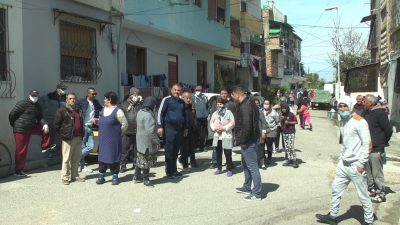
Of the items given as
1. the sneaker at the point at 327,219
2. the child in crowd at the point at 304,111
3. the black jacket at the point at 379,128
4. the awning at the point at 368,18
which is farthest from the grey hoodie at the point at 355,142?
the awning at the point at 368,18

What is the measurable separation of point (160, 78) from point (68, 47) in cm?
526

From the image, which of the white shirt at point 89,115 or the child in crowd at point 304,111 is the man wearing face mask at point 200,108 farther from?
the child in crowd at point 304,111

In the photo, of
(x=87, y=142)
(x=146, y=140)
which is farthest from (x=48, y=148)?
(x=146, y=140)

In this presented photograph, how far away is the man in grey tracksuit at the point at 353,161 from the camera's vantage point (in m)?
5.30

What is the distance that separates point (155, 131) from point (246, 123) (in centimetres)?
186

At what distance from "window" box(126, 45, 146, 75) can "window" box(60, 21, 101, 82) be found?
2972 mm

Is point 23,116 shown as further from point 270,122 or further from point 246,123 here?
point 270,122

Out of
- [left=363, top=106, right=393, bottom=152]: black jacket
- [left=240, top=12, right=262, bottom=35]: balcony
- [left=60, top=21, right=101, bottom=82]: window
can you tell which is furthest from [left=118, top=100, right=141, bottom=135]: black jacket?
[left=240, top=12, right=262, bottom=35]: balcony

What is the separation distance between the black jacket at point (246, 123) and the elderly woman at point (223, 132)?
1.85 meters

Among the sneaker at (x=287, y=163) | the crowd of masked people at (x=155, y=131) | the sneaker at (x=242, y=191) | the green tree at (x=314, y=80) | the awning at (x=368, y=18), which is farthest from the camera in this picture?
the green tree at (x=314, y=80)

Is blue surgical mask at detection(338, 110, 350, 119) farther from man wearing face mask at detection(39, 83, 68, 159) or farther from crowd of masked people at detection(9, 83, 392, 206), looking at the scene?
man wearing face mask at detection(39, 83, 68, 159)

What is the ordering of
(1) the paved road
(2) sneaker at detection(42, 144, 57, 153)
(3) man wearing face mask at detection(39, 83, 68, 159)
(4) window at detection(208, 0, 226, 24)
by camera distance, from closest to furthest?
(1) the paved road
(2) sneaker at detection(42, 144, 57, 153)
(3) man wearing face mask at detection(39, 83, 68, 159)
(4) window at detection(208, 0, 226, 24)

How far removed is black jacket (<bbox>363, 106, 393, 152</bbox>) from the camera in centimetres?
640

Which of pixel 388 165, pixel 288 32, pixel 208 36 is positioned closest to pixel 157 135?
pixel 388 165
